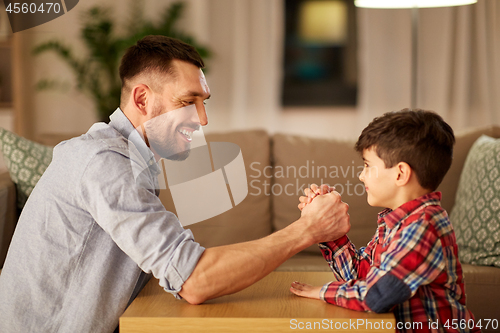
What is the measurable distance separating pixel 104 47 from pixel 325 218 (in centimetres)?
258

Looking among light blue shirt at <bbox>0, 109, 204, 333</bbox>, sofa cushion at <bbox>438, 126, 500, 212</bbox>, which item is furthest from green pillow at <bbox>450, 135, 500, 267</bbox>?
light blue shirt at <bbox>0, 109, 204, 333</bbox>

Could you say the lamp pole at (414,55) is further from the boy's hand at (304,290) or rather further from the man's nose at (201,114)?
the boy's hand at (304,290)

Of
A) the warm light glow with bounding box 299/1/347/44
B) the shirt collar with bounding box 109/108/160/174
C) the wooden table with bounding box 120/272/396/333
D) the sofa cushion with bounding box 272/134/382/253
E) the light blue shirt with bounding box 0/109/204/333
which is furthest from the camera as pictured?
the warm light glow with bounding box 299/1/347/44

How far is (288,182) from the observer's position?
213 cm

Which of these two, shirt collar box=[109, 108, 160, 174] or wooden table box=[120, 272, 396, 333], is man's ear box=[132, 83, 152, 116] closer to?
shirt collar box=[109, 108, 160, 174]

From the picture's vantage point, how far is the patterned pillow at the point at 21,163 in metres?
1.93

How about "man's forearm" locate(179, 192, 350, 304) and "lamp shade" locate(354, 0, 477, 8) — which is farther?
"lamp shade" locate(354, 0, 477, 8)

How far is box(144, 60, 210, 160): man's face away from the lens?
1.20m

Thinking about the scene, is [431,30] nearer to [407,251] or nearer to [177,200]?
[177,200]

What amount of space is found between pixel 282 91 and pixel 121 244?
2672mm

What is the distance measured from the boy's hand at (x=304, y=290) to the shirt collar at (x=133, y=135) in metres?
0.47

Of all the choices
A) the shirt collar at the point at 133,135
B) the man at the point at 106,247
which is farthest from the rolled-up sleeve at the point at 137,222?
the shirt collar at the point at 133,135

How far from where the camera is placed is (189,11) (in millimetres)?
3342

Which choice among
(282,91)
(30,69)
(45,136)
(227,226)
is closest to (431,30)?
(282,91)
